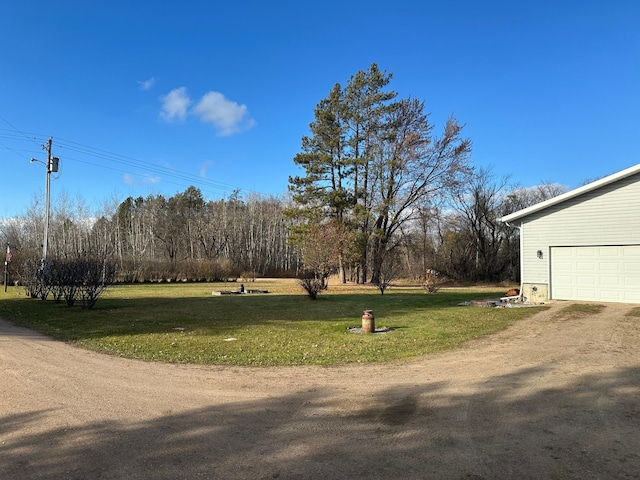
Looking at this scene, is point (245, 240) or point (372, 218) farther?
point (245, 240)

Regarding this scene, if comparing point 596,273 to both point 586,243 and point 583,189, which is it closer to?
point 586,243

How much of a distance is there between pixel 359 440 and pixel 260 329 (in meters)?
6.82

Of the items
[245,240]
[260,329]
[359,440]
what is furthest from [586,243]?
[245,240]

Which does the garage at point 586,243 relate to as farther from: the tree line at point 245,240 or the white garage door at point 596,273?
the tree line at point 245,240

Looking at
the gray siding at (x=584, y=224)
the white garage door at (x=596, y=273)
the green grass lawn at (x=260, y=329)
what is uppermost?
the gray siding at (x=584, y=224)

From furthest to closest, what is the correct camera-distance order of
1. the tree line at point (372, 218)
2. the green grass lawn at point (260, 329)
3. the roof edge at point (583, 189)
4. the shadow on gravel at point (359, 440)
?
the tree line at point (372, 218) → the roof edge at point (583, 189) → the green grass lawn at point (260, 329) → the shadow on gravel at point (359, 440)

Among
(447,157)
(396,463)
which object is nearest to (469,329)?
(396,463)

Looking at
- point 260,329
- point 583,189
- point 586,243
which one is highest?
point 583,189

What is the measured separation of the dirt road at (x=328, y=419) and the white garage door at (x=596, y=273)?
8.95m

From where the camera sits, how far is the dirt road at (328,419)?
10.5 ft

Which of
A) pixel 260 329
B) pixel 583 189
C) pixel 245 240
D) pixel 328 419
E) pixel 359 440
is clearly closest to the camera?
pixel 359 440

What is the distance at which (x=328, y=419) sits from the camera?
4.24 metres

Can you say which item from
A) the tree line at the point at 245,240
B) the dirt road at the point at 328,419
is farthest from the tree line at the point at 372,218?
the dirt road at the point at 328,419

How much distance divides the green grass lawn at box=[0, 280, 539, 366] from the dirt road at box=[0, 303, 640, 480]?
2.69 ft
